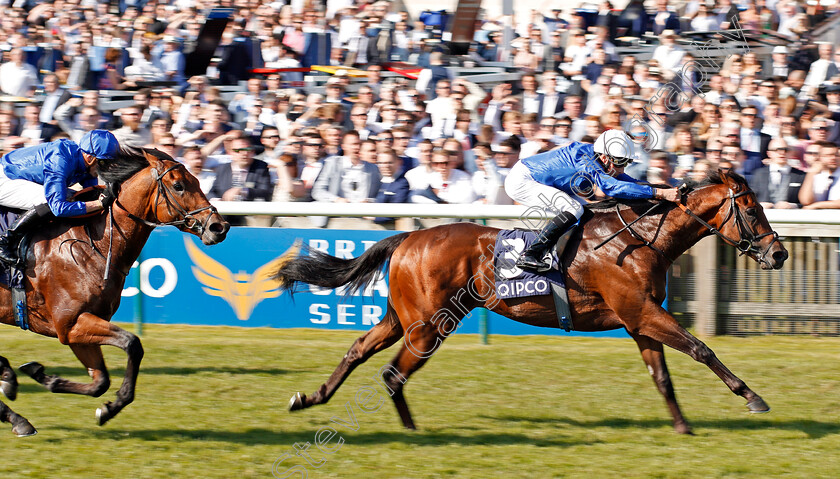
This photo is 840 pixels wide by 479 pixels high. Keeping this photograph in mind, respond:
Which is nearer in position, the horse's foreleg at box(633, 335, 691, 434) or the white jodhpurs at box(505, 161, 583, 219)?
the horse's foreleg at box(633, 335, 691, 434)

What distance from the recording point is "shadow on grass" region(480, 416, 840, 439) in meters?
5.11

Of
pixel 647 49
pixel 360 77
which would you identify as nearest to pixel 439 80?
pixel 360 77

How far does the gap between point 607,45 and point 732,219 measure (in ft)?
16.8

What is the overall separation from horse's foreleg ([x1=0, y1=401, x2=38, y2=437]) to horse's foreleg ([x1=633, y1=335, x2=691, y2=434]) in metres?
3.12

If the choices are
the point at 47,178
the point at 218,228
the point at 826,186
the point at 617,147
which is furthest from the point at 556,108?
the point at 47,178

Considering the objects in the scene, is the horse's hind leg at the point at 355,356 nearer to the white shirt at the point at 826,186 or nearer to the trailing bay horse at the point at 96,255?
the trailing bay horse at the point at 96,255

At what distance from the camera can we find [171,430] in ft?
16.5

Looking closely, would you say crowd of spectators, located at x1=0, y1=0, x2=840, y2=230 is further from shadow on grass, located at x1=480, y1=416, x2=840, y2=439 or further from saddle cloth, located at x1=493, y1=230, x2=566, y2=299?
shadow on grass, located at x1=480, y1=416, x2=840, y2=439

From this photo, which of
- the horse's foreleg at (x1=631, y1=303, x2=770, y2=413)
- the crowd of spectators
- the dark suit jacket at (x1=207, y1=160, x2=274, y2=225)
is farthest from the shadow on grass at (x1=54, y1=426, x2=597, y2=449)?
the dark suit jacket at (x1=207, y1=160, x2=274, y2=225)

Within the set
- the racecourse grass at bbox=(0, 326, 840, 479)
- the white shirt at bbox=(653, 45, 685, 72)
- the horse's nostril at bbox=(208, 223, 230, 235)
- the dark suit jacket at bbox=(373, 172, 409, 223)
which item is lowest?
the racecourse grass at bbox=(0, 326, 840, 479)

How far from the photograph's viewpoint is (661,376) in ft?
16.8

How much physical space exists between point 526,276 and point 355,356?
1013 millimetres

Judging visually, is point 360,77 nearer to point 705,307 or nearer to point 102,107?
point 102,107

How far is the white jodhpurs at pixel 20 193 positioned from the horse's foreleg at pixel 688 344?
320cm
